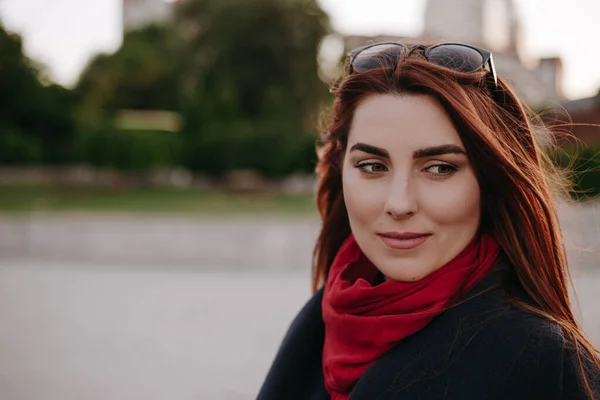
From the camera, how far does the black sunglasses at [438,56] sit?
1.75 metres

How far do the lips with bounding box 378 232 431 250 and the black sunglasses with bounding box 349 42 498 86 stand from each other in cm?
45

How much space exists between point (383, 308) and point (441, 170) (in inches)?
15.6

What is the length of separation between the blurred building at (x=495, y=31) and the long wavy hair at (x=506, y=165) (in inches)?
1127

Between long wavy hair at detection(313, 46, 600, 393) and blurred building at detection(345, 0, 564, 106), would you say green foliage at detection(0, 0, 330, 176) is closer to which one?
blurred building at detection(345, 0, 564, 106)

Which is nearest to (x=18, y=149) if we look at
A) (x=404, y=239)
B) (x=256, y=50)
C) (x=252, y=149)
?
(x=252, y=149)

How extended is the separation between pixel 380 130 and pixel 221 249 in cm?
1011

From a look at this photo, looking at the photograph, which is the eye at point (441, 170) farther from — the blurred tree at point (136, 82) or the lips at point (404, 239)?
the blurred tree at point (136, 82)

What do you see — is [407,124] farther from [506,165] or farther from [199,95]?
[199,95]

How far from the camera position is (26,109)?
2759cm

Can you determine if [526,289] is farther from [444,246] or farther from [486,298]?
[444,246]

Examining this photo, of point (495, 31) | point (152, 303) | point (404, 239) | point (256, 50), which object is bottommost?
point (152, 303)

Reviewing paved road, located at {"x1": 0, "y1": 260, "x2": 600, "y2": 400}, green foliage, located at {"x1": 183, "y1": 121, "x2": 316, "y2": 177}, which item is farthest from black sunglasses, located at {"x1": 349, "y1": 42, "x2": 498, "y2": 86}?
green foliage, located at {"x1": 183, "y1": 121, "x2": 316, "y2": 177}

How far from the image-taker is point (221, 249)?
38.4ft

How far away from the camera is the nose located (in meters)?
1.74
